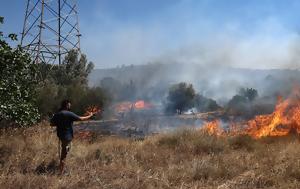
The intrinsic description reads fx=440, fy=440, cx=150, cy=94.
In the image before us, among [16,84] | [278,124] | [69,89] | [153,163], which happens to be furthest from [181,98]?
[16,84]

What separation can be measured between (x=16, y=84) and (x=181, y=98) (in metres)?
55.3

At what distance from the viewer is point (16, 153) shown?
11.3m

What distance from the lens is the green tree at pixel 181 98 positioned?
6438cm

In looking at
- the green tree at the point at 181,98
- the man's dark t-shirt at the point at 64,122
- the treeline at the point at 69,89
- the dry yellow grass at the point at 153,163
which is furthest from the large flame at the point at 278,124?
the green tree at the point at 181,98

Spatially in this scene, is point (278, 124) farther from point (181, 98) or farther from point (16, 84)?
point (181, 98)

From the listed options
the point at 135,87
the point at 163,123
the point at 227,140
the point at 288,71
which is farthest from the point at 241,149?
the point at 135,87

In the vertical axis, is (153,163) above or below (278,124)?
below

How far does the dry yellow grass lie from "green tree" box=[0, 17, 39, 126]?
0.97 metres

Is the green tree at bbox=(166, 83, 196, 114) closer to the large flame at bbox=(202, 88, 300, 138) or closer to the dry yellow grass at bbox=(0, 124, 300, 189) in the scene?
the large flame at bbox=(202, 88, 300, 138)

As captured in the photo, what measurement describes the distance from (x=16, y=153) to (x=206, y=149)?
5.83 metres

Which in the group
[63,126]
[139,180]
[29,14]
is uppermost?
[29,14]

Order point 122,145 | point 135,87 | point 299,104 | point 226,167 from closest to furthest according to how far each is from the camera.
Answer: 1. point 226,167
2. point 122,145
3. point 299,104
4. point 135,87

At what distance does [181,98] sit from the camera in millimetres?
66000

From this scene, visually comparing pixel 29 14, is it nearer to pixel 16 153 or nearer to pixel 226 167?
pixel 16 153
